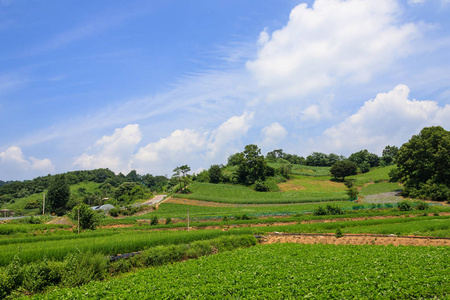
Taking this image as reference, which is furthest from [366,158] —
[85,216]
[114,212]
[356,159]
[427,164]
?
[85,216]

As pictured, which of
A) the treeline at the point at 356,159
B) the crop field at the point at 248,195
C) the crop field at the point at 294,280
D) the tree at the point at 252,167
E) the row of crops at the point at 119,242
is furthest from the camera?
the treeline at the point at 356,159

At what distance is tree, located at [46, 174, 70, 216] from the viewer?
251 feet

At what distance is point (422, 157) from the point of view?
198 ft

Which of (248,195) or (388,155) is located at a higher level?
(388,155)

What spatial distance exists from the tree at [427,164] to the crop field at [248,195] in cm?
1481

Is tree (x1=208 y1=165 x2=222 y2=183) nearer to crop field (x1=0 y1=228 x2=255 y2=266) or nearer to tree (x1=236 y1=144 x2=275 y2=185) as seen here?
tree (x1=236 y1=144 x2=275 y2=185)

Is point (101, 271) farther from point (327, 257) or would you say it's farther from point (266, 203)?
point (266, 203)

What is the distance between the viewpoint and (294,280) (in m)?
10.7

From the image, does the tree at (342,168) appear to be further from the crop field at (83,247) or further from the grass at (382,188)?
the crop field at (83,247)

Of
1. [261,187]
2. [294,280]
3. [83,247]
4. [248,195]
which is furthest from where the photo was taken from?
[261,187]

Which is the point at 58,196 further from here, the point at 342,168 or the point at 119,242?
the point at 342,168

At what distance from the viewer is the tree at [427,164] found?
181ft

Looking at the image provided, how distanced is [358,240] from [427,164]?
4843cm

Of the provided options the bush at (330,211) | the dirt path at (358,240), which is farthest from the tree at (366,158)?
the dirt path at (358,240)
